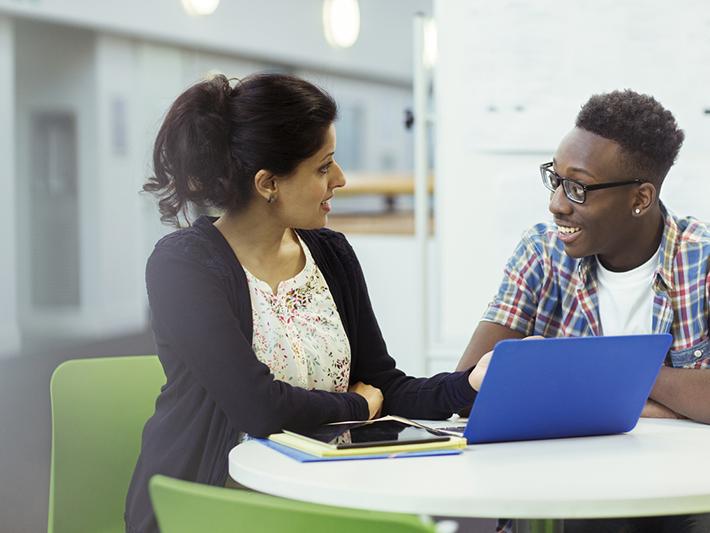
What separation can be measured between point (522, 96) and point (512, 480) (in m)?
1.93

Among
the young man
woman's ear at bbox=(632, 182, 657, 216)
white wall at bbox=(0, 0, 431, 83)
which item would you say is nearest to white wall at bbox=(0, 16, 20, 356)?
white wall at bbox=(0, 0, 431, 83)

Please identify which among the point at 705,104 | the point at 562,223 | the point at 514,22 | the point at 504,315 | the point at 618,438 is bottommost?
the point at 618,438

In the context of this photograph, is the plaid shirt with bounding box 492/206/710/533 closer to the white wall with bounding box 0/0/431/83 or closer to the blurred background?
the blurred background

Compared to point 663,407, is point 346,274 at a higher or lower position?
higher

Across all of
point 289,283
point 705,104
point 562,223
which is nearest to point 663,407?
point 562,223

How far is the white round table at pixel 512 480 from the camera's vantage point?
1304 millimetres

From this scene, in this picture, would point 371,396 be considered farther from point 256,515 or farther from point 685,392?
point 256,515

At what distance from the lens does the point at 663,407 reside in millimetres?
1925

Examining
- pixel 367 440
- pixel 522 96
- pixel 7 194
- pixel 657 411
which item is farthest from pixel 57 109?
pixel 367 440

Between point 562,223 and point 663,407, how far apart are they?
426 mm

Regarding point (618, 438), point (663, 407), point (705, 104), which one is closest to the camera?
point (618, 438)

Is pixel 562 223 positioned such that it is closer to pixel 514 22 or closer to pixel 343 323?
pixel 343 323

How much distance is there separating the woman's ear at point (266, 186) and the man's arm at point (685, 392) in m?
0.81

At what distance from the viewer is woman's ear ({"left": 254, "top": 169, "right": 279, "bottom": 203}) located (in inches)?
77.1
